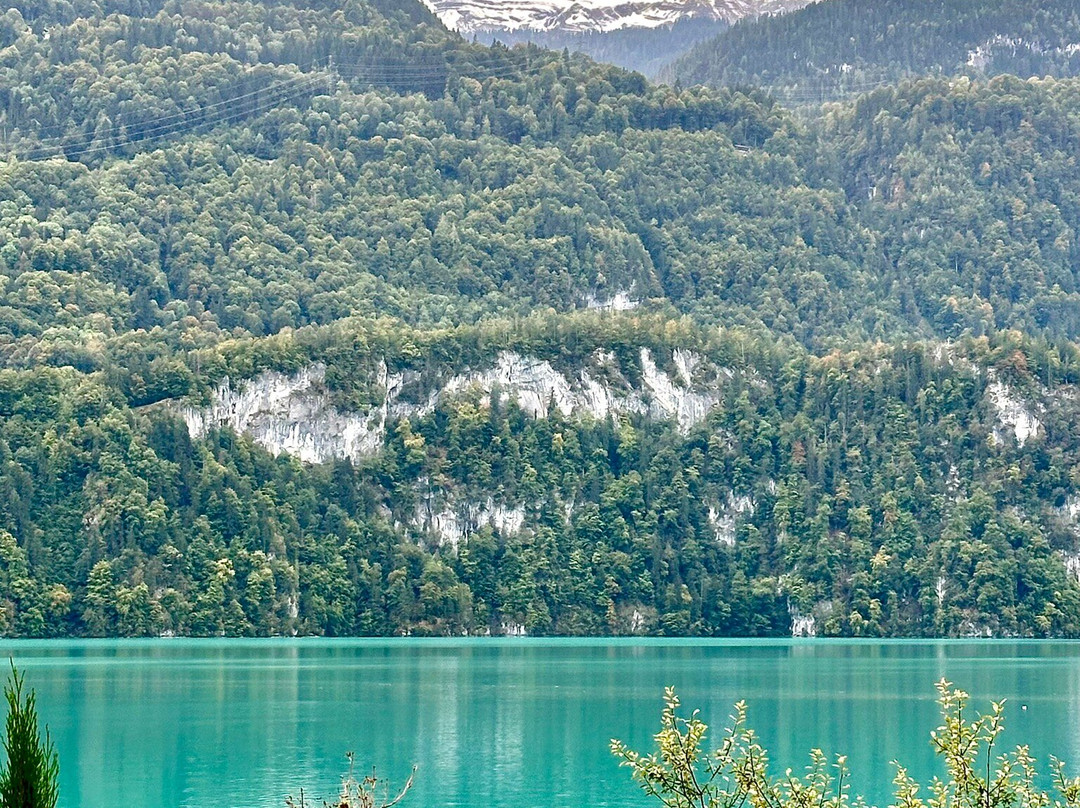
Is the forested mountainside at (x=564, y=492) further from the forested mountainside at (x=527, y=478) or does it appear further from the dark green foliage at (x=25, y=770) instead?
the dark green foliage at (x=25, y=770)

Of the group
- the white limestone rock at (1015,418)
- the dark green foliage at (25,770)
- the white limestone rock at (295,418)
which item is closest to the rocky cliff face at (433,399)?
the white limestone rock at (295,418)

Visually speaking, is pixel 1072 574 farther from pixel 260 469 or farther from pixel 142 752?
pixel 142 752

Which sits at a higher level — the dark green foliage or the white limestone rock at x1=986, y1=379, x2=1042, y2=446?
the white limestone rock at x1=986, y1=379, x2=1042, y2=446

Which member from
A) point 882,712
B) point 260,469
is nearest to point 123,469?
point 260,469

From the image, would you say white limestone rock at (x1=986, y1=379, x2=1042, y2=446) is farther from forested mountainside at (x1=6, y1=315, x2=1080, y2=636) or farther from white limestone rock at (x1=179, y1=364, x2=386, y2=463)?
white limestone rock at (x1=179, y1=364, x2=386, y2=463)

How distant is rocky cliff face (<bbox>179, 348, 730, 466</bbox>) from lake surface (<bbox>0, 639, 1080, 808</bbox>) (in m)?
44.1

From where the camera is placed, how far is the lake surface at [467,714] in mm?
60375

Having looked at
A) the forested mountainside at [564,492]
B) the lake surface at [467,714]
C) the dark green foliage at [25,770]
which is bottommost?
the lake surface at [467,714]

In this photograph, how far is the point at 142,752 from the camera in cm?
6725

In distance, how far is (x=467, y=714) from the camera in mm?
80562

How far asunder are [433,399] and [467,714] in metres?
102

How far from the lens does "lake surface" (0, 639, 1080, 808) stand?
60.4m

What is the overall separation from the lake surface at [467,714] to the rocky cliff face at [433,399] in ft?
145

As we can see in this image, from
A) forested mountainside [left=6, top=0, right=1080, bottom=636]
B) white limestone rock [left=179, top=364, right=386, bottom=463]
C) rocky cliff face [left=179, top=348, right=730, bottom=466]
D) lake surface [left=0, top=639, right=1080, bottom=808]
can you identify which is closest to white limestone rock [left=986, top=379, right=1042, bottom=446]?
forested mountainside [left=6, top=0, right=1080, bottom=636]
